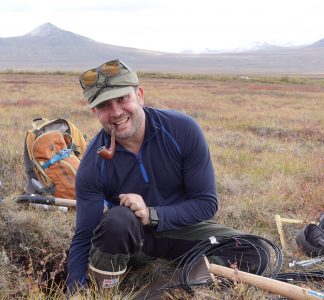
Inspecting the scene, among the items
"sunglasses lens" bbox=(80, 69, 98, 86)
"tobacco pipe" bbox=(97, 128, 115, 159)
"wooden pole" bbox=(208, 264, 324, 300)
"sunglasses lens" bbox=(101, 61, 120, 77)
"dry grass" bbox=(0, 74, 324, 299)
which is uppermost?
"sunglasses lens" bbox=(101, 61, 120, 77)

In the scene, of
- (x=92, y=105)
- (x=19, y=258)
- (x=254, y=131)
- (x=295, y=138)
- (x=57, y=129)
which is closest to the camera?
(x=92, y=105)

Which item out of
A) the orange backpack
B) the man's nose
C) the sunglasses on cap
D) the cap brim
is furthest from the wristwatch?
the orange backpack

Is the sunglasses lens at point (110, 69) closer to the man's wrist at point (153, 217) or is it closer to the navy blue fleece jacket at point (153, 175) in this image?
the navy blue fleece jacket at point (153, 175)

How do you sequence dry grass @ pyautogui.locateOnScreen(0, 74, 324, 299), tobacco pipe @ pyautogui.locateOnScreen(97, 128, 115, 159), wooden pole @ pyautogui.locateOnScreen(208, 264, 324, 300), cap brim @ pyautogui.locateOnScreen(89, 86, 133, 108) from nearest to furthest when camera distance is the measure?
wooden pole @ pyautogui.locateOnScreen(208, 264, 324, 300) → cap brim @ pyautogui.locateOnScreen(89, 86, 133, 108) → tobacco pipe @ pyautogui.locateOnScreen(97, 128, 115, 159) → dry grass @ pyautogui.locateOnScreen(0, 74, 324, 299)

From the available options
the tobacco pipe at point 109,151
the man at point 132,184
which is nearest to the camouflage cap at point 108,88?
the man at point 132,184

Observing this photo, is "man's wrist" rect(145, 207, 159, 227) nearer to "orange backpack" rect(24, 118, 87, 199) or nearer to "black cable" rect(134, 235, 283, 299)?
"black cable" rect(134, 235, 283, 299)

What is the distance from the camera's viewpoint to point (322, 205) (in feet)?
15.5

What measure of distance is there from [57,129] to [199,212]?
254 cm

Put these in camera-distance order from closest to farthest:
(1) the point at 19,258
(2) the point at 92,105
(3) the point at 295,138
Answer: (2) the point at 92,105
(1) the point at 19,258
(3) the point at 295,138

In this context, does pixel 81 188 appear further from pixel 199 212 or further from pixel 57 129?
pixel 57 129

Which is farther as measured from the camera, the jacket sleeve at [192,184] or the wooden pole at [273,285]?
the jacket sleeve at [192,184]

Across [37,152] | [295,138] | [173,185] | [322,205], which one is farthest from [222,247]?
[295,138]

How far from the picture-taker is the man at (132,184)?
9.59 feet

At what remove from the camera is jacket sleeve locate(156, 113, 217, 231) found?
3.15m
